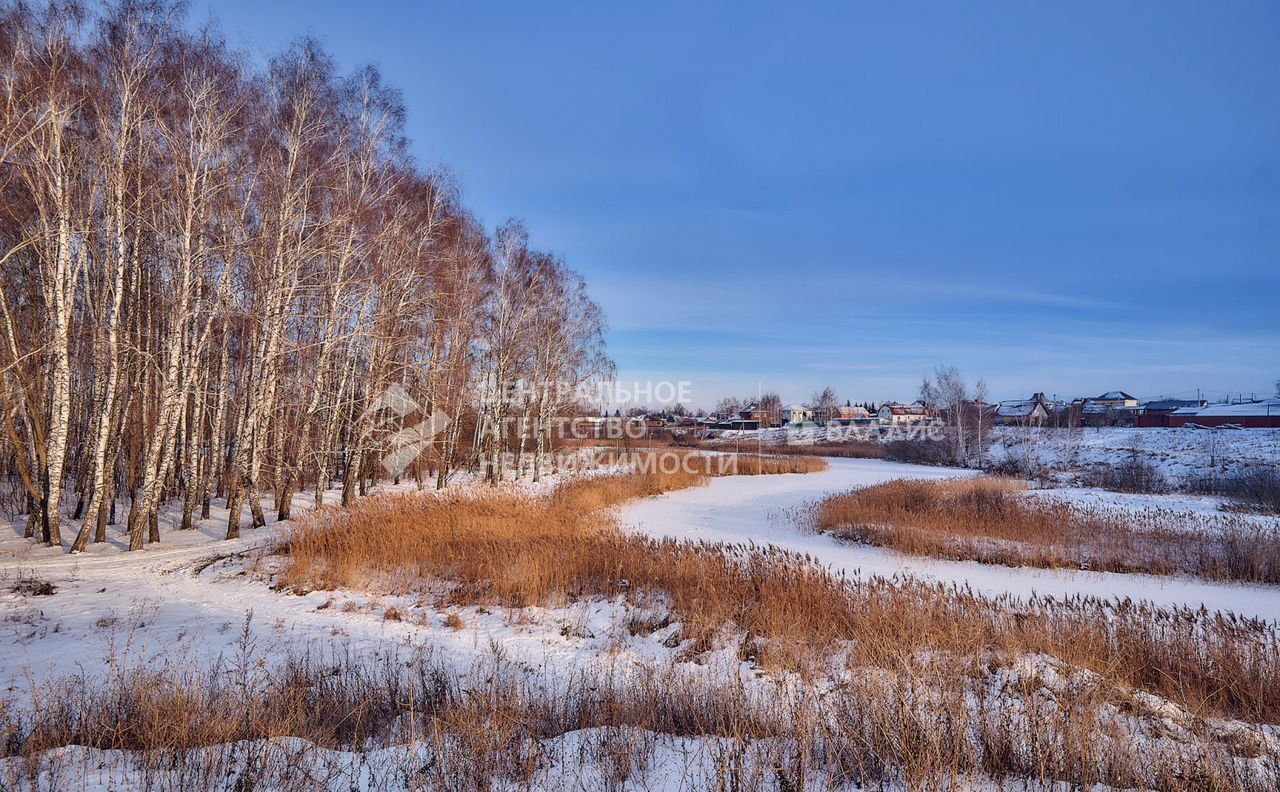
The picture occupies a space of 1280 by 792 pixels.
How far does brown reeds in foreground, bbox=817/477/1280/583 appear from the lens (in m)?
10.1

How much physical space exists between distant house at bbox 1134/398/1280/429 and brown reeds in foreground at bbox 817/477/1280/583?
45365 mm

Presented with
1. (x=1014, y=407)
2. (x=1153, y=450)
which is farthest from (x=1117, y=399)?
(x=1153, y=450)

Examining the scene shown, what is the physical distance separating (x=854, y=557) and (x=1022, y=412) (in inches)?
2677

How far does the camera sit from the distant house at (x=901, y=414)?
68.9 metres

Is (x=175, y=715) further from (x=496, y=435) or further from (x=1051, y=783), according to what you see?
(x=496, y=435)

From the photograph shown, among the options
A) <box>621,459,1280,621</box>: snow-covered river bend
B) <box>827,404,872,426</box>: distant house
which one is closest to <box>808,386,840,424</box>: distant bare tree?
<box>827,404,872,426</box>: distant house

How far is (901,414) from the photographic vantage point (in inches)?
3607

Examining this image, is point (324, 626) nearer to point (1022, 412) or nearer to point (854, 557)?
point (854, 557)

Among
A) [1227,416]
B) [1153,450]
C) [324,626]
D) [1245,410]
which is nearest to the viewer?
[324,626]

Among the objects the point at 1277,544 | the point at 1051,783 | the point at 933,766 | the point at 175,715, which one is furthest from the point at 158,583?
the point at 1277,544

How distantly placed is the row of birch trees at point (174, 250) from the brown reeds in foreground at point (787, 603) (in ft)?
12.0

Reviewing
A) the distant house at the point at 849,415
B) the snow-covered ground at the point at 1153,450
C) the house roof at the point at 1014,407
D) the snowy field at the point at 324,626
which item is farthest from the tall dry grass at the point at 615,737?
the distant house at the point at 849,415

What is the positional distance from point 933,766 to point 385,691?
12.5 ft

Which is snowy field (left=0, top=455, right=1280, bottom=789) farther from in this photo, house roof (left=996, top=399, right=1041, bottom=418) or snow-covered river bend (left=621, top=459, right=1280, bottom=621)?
house roof (left=996, top=399, right=1041, bottom=418)
